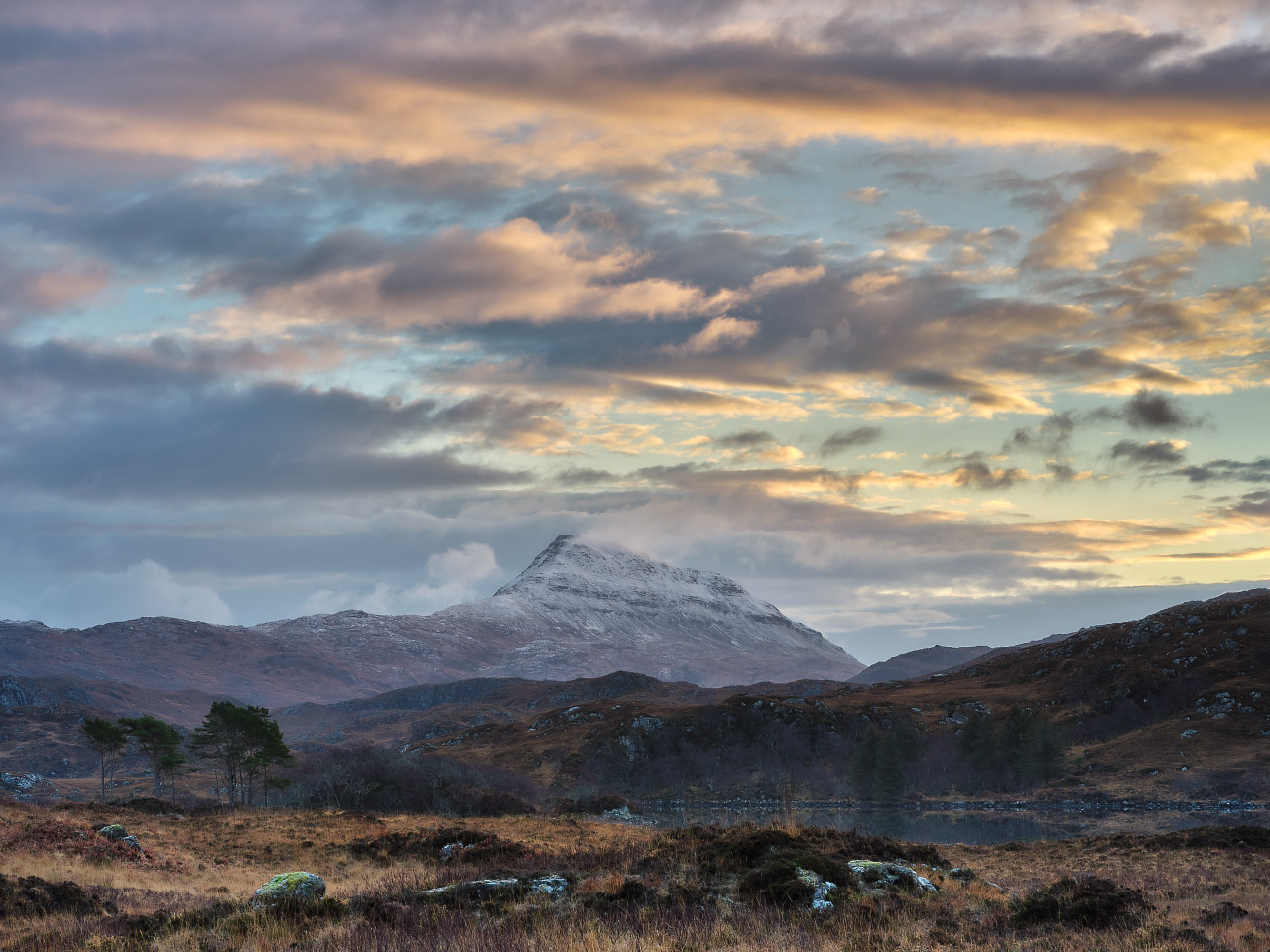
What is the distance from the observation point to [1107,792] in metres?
106

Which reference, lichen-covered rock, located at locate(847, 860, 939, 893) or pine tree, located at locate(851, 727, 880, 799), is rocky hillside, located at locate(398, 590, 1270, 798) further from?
lichen-covered rock, located at locate(847, 860, 939, 893)

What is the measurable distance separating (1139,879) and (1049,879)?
3.49 metres

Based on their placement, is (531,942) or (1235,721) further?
(1235,721)

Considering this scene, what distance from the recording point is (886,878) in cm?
2211

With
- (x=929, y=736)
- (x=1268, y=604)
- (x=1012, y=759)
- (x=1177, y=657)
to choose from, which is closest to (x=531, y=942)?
(x=1012, y=759)

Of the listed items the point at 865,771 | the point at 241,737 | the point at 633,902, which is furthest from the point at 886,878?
the point at 865,771

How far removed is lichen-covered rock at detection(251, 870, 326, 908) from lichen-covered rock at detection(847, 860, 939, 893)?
1329 centimetres

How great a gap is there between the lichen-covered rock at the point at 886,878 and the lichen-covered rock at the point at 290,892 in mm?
13294

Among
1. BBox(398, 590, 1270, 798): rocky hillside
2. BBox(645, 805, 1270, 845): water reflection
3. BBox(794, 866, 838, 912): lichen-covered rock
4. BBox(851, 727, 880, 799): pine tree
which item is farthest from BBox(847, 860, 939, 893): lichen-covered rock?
BBox(851, 727, 880, 799): pine tree

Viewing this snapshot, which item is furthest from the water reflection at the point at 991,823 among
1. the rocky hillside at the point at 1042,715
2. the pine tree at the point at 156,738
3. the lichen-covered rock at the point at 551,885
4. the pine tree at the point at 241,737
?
the pine tree at the point at 156,738

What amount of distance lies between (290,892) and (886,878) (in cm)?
1484

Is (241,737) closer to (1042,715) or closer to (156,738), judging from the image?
(156,738)

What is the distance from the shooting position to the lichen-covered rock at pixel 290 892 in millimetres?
19875

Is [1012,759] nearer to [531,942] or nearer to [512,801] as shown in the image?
[512,801]
